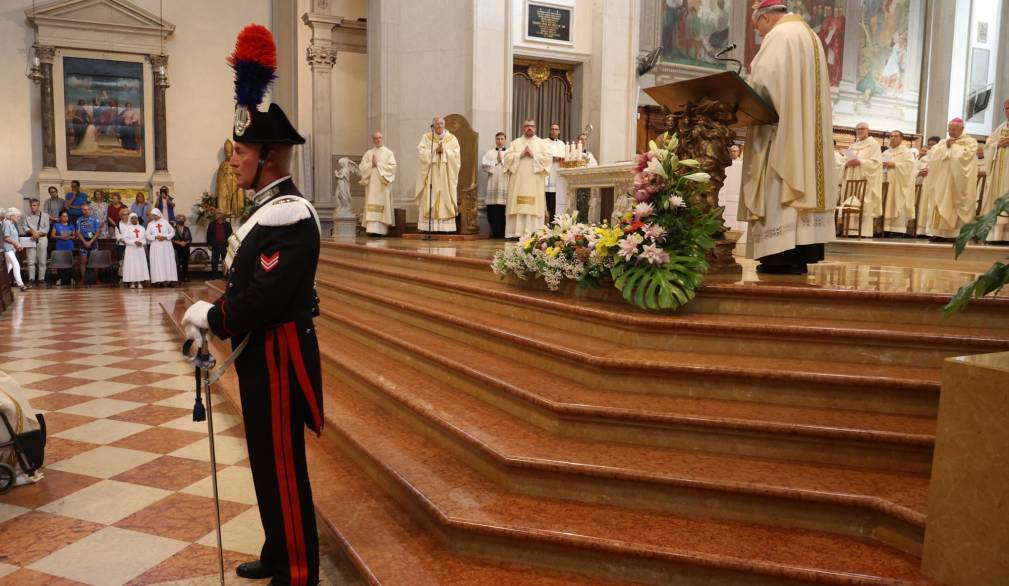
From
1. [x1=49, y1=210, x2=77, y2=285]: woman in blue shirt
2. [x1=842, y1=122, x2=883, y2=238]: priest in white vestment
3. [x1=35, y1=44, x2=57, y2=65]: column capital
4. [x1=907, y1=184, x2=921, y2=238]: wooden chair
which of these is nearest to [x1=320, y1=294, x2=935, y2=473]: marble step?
[x1=842, y1=122, x2=883, y2=238]: priest in white vestment

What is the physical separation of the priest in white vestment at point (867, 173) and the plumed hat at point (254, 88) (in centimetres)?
1231

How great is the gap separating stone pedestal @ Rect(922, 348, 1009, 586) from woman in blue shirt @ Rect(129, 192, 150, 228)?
16.3m

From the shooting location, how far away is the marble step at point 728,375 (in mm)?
2941

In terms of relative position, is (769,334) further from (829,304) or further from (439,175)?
(439,175)

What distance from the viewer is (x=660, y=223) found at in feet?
12.8

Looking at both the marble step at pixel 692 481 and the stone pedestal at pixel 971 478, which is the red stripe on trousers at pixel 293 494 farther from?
the stone pedestal at pixel 971 478

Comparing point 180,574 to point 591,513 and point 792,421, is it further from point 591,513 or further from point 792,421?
point 792,421

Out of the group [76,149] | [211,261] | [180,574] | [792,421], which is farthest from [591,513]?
[76,149]

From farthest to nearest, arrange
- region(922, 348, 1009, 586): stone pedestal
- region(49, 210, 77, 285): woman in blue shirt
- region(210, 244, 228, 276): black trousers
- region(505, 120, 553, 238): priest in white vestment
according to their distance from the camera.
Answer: region(210, 244, 228, 276): black trousers
region(49, 210, 77, 285): woman in blue shirt
region(505, 120, 553, 238): priest in white vestment
region(922, 348, 1009, 586): stone pedestal

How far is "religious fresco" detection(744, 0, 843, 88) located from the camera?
17422 millimetres

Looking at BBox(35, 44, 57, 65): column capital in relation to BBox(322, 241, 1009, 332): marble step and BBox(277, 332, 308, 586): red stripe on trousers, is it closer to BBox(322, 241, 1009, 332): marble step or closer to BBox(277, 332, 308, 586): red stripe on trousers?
BBox(322, 241, 1009, 332): marble step

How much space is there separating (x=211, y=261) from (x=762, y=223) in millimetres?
13731

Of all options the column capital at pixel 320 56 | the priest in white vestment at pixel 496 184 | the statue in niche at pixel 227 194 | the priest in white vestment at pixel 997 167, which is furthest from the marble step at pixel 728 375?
the statue in niche at pixel 227 194

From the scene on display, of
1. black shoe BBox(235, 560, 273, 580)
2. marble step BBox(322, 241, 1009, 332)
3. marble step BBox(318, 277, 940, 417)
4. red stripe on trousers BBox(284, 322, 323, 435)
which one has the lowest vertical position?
black shoe BBox(235, 560, 273, 580)
